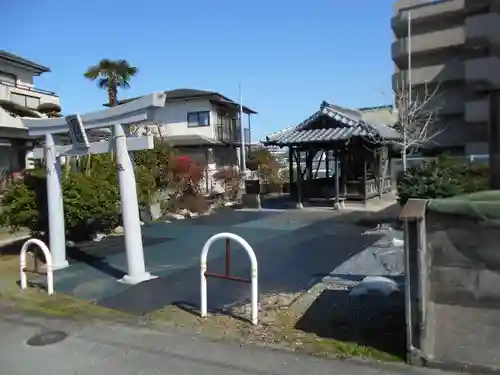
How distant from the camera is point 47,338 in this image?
520cm

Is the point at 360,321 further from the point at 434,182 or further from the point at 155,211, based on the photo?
the point at 155,211

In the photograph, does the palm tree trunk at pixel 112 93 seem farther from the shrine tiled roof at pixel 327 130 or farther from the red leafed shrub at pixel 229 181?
the shrine tiled roof at pixel 327 130

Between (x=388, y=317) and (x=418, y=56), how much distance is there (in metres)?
38.0

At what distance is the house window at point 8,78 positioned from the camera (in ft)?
78.0

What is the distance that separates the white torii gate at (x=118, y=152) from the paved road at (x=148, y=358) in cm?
222

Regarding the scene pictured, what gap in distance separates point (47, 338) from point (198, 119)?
21872 mm

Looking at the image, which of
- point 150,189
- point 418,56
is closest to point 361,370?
point 150,189

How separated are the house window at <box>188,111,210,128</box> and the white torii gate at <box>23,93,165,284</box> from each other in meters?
17.7

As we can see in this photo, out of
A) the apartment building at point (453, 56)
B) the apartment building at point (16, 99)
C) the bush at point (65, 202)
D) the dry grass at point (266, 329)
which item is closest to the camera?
the dry grass at point (266, 329)

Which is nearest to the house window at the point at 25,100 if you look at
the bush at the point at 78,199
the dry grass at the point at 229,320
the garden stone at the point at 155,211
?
the garden stone at the point at 155,211

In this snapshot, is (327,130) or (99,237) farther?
(327,130)

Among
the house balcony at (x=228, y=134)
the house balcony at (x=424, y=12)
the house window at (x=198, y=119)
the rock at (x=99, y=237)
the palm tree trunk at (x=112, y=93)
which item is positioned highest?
the house balcony at (x=424, y=12)

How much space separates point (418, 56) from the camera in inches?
1524

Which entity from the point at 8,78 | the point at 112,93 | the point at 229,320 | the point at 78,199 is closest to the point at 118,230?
the point at 78,199
